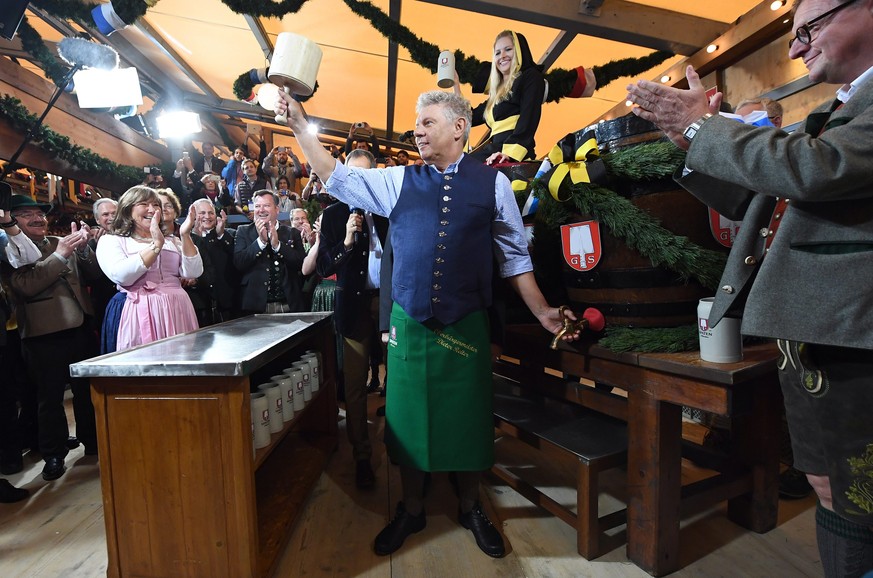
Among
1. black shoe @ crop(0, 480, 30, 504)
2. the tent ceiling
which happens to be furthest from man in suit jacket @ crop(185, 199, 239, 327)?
the tent ceiling

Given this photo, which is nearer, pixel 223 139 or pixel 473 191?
pixel 473 191

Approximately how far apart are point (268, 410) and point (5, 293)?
1.91 metres

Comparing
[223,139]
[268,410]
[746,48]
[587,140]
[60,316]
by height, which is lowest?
[268,410]

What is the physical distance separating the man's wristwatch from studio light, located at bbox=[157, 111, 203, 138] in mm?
7213

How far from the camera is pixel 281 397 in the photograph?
2.01 meters

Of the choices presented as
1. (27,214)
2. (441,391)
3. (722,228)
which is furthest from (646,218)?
(27,214)

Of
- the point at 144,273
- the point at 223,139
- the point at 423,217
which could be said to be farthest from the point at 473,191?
the point at 223,139

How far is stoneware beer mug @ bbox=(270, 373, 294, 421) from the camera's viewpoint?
2031 mm

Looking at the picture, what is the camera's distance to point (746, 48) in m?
3.95

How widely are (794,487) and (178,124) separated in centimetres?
762

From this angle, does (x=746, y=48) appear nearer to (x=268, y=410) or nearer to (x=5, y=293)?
(x=268, y=410)

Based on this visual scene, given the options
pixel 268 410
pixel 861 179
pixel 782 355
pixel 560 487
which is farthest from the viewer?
pixel 560 487

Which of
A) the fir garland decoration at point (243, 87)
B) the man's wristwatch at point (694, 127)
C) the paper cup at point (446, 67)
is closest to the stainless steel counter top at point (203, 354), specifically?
the man's wristwatch at point (694, 127)

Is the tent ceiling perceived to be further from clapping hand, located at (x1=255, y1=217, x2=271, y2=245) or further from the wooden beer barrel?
the wooden beer barrel
